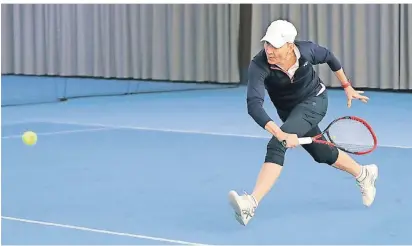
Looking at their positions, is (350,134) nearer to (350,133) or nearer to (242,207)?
(350,133)

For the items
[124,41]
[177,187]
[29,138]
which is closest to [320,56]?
[177,187]

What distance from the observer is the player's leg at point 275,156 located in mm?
3025

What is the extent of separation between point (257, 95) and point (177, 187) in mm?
1015

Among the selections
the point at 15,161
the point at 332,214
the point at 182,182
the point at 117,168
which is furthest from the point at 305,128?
the point at 15,161

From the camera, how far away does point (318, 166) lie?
444 cm

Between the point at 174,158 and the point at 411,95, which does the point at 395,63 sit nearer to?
the point at 411,95

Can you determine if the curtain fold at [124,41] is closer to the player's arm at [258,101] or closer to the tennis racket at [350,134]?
the tennis racket at [350,134]

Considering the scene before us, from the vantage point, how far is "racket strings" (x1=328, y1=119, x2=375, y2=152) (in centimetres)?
342

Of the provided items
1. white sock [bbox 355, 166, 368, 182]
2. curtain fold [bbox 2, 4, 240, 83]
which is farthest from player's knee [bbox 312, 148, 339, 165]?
curtain fold [bbox 2, 4, 240, 83]

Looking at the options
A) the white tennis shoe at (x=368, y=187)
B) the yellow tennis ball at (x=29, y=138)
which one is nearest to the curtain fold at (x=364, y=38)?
the yellow tennis ball at (x=29, y=138)

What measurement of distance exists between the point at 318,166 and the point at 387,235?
4.93ft

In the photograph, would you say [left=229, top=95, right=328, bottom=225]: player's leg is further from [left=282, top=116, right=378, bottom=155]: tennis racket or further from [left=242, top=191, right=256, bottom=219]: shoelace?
[left=282, top=116, right=378, bottom=155]: tennis racket

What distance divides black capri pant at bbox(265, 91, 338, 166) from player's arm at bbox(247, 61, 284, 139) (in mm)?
157

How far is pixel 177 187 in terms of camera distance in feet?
12.9
